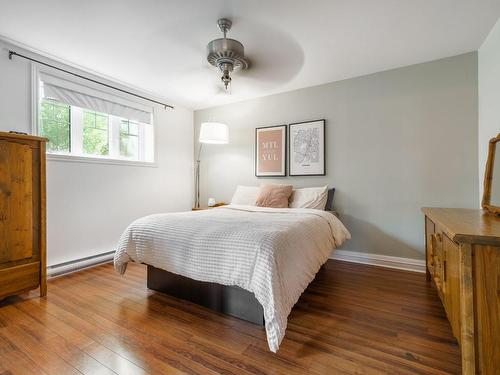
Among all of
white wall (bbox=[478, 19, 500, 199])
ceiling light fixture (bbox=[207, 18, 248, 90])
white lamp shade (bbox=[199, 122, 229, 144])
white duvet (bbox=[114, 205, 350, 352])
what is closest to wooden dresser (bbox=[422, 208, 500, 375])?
white duvet (bbox=[114, 205, 350, 352])

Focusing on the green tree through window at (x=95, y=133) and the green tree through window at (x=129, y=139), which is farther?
the green tree through window at (x=129, y=139)

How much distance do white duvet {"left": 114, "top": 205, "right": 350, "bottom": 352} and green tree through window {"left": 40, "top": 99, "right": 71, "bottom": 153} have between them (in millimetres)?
1478

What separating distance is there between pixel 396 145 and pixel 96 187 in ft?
11.4

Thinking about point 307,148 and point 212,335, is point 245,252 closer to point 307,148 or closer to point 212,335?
point 212,335

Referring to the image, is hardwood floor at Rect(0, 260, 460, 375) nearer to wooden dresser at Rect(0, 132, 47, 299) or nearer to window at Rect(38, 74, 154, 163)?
wooden dresser at Rect(0, 132, 47, 299)

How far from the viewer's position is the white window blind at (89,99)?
2.50m

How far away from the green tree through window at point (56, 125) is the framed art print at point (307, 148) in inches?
105

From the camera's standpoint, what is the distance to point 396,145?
8.86 feet

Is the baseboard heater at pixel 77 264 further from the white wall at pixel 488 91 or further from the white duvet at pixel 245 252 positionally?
the white wall at pixel 488 91

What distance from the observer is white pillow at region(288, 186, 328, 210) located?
9.25ft

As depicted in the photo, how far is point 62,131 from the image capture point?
105 inches

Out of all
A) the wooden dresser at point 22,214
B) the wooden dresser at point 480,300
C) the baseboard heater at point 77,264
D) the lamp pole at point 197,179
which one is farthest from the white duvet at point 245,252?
the lamp pole at point 197,179

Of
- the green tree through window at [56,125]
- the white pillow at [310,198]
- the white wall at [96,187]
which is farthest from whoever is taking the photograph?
the white pillow at [310,198]

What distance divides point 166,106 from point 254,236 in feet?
9.73
